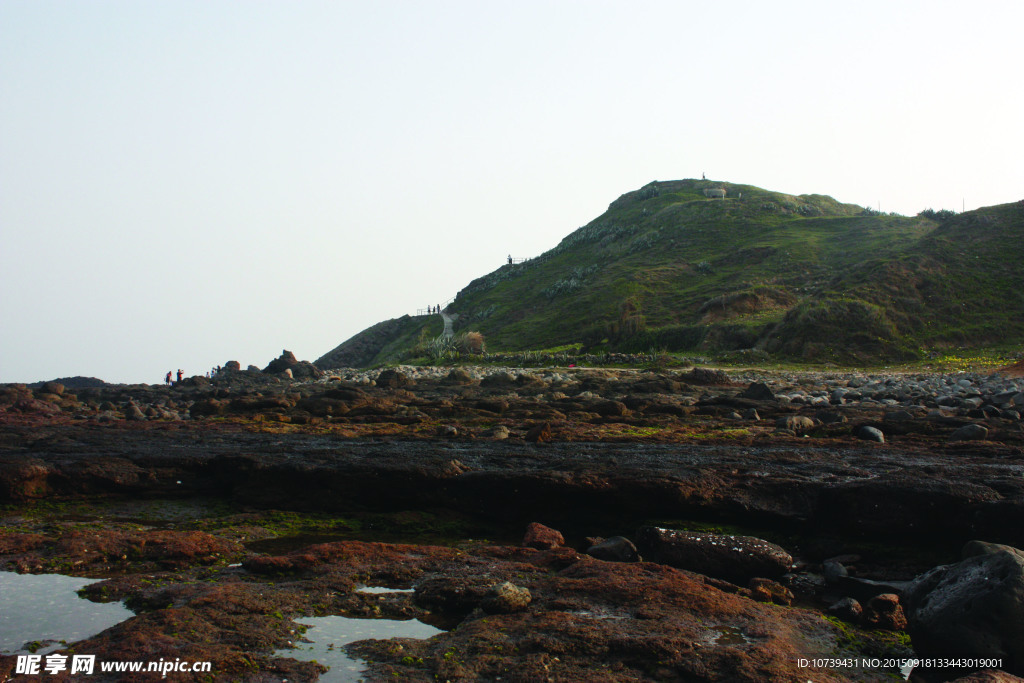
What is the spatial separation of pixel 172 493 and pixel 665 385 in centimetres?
1642

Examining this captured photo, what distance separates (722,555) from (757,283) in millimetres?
50551

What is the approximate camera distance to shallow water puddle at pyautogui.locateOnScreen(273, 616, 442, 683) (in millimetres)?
4848

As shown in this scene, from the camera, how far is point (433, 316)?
3440 inches

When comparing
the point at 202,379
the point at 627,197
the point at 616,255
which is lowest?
the point at 202,379

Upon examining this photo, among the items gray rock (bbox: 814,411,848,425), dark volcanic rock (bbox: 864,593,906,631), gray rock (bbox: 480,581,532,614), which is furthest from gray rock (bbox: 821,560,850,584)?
gray rock (bbox: 814,411,848,425)

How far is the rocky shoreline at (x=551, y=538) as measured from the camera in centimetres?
505

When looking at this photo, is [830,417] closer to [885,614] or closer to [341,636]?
[885,614]

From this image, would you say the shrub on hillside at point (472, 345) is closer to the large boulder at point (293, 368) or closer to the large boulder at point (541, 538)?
the large boulder at point (293, 368)

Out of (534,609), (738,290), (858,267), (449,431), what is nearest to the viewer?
(534,609)

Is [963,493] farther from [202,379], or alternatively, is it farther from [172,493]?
[202,379]

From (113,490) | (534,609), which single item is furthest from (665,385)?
(534,609)

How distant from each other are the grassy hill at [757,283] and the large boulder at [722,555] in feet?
98.5

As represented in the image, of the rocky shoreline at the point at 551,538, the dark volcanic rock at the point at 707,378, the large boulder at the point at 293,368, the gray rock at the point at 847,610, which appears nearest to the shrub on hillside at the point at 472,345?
the large boulder at the point at 293,368

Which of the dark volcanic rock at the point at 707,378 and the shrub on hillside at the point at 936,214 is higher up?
the shrub on hillside at the point at 936,214
